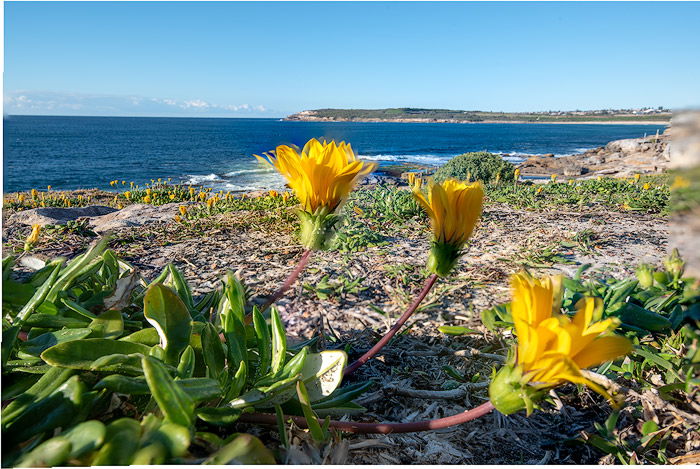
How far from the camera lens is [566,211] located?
13.1 feet

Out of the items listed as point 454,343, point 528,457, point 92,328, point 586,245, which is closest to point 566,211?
point 586,245

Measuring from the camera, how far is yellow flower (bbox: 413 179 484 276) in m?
1.17

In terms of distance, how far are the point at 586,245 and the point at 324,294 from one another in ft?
5.59

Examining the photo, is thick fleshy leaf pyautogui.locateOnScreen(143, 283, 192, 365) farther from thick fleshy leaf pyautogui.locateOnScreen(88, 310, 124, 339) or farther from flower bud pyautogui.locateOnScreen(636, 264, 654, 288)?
flower bud pyautogui.locateOnScreen(636, 264, 654, 288)

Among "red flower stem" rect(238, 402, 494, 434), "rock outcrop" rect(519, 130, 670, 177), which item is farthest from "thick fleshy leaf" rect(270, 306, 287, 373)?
"rock outcrop" rect(519, 130, 670, 177)

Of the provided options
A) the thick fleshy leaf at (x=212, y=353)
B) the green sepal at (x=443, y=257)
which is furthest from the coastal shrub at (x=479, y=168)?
the thick fleshy leaf at (x=212, y=353)

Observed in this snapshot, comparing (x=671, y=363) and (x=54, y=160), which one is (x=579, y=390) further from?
(x=54, y=160)

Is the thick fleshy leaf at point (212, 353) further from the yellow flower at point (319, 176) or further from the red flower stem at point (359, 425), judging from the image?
the yellow flower at point (319, 176)

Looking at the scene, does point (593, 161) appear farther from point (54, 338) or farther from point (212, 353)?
point (54, 338)

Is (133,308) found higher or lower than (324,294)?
higher

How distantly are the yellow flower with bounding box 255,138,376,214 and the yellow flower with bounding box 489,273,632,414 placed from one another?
538 mm

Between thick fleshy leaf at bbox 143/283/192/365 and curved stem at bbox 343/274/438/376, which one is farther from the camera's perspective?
curved stem at bbox 343/274/438/376

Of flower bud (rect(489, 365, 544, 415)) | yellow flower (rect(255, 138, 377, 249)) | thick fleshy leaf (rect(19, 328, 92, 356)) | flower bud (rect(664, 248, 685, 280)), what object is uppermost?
yellow flower (rect(255, 138, 377, 249))

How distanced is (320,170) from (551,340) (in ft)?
2.24
